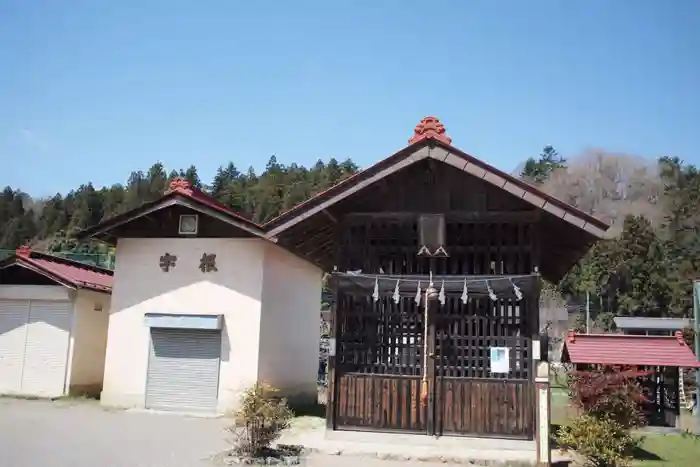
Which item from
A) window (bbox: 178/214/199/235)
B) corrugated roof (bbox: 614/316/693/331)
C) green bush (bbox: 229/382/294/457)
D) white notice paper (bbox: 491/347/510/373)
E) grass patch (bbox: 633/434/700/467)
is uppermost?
window (bbox: 178/214/199/235)

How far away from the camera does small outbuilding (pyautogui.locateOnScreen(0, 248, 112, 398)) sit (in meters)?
17.0

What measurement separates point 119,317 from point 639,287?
3825cm

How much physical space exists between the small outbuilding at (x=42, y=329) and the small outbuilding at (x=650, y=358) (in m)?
12.6

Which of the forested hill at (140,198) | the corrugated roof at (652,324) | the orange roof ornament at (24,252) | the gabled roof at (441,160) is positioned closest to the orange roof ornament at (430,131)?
the gabled roof at (441,160)

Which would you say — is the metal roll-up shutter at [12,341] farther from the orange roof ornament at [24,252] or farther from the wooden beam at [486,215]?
the wooden beam at [486,215]

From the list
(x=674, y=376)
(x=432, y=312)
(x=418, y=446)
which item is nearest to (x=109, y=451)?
(x=418, y=446)

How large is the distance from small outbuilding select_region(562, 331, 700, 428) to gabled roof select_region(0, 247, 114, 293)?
12607 mm

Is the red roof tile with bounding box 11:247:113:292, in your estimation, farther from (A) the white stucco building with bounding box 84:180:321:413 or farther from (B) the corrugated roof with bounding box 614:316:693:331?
(B) the corrugated roof with bounding box 614:316:693:331

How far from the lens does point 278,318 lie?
1670 cm

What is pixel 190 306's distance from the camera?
622 inches

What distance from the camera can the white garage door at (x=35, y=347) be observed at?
1702 cm

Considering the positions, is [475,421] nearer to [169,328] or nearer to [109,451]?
[109,451]

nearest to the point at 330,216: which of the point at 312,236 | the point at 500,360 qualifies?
the point at 312,236

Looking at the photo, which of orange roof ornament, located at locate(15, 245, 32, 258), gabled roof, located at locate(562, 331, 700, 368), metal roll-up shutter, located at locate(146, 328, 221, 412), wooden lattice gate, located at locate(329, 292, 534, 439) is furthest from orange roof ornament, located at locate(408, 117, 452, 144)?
orange roof ornament, located at locate(15, 245, 32, 258)
